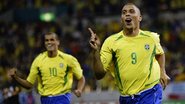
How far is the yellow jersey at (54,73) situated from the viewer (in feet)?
41.5

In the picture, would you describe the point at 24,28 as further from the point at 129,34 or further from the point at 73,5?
the point at 129,34

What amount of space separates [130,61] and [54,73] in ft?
12.0

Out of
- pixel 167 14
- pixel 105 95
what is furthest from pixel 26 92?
pixel 167 14

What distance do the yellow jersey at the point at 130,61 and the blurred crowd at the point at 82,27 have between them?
1698cm

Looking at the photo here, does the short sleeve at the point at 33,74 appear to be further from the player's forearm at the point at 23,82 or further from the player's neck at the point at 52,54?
the player's neck at the point at 52,54

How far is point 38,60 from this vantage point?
12938mm

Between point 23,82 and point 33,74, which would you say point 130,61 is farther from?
point 33,74

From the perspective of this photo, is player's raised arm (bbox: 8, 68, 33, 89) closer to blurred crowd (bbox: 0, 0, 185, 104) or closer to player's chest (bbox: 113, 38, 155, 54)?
player's chest (bbox: 113, 38, 155, 54)

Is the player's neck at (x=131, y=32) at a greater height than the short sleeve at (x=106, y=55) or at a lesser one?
greater

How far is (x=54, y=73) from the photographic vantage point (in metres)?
12.8

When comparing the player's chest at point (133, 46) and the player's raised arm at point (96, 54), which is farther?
the player's chest at point (133, 46)

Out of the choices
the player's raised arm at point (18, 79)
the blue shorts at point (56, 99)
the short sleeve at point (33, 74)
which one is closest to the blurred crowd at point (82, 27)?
the short sleeve at point (33, 74)

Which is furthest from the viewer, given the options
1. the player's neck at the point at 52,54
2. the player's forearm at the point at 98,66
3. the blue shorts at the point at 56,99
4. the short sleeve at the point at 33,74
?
the player's neck at the point at 52,54

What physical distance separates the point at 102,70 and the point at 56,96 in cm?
384
